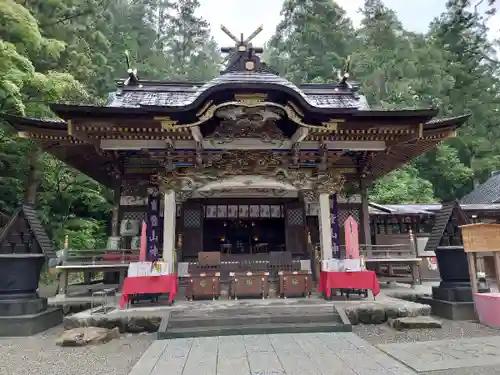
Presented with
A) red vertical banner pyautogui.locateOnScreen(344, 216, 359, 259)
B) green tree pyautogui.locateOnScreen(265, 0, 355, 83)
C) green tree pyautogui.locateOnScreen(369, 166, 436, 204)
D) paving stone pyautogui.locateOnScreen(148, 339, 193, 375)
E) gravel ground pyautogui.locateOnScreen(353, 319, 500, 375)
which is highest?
green tree pyautogui.locateOnScreen(265, 0, 355, 83)

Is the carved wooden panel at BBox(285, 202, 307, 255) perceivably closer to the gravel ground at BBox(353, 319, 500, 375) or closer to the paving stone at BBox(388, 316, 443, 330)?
the gravel ground at BBox(353, 319, 500, 375)

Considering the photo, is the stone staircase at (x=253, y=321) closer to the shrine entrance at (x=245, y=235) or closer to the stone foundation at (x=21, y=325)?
the stone foundation at (x=21, y=325)

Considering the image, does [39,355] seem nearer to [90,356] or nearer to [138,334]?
[90,356]

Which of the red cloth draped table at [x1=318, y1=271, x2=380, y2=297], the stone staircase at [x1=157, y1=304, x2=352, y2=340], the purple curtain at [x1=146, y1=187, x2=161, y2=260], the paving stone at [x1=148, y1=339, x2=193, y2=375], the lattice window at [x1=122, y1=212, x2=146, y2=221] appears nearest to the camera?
the paving stone at [x1=148, y1=339, x2=193, y2=375]

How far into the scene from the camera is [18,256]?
665 centimetres

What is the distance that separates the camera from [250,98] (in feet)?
25.7

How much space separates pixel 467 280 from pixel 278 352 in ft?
16.2

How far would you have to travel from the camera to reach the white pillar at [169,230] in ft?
28.0

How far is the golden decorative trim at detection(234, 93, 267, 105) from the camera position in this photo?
7785 millimetres

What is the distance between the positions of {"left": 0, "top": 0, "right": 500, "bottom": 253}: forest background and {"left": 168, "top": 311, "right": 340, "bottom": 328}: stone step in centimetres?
723

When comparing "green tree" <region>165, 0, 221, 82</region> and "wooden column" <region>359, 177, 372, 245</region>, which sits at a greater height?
"green tree" <region>165, 0, 221, 82</region>

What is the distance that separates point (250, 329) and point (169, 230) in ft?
12.1

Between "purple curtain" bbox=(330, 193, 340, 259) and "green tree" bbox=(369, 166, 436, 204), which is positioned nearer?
"purple curtain" bbox=(330, 193, 340, 259)

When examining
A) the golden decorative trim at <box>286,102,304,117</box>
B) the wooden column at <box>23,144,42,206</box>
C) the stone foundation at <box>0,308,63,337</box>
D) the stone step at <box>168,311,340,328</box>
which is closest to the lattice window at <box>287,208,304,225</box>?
the golden decorative trim at <box>286,102,304,117</box>
